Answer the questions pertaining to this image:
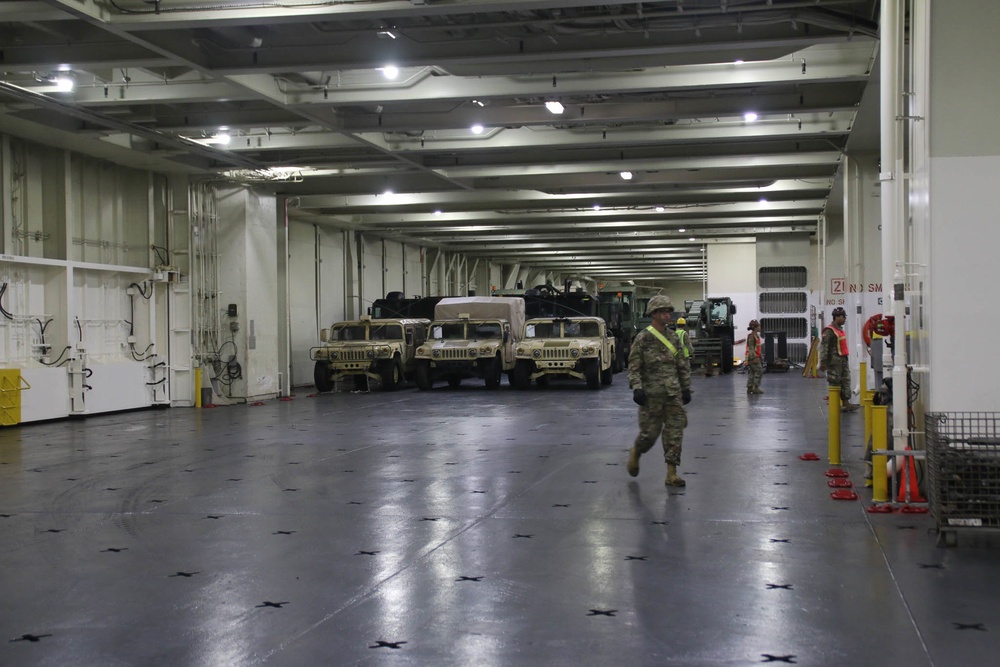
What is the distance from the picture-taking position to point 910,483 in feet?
24.7

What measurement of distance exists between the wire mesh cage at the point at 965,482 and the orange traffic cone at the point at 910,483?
1184 mm

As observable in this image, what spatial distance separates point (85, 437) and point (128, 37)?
5654mm

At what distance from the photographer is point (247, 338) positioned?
804 inches

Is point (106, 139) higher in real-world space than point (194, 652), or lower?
higher

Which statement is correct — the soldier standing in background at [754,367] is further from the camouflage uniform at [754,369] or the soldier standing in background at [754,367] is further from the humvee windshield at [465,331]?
the humvee windshield at [465,331]

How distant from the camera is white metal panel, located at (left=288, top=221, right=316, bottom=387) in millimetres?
25703

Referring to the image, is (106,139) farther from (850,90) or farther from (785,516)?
(785,516)

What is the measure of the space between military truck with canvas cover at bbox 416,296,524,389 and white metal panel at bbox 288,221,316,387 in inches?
160

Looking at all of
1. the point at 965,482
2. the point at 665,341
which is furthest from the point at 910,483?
the point at 665,341

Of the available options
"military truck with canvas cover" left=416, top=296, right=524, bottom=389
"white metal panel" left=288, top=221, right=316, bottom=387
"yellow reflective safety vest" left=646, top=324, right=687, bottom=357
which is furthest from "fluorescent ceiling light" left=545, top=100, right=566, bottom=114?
"white metal panel" left=288, top=221, right=316, bottom=387

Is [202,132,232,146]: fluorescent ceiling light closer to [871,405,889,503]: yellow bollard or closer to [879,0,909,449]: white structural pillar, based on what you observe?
[879,0,909,449]: white structural pillar

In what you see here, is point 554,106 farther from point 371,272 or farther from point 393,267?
point 393,267

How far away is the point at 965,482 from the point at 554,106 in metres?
10.2

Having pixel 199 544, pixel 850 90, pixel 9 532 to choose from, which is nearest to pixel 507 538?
pixel 199 544
